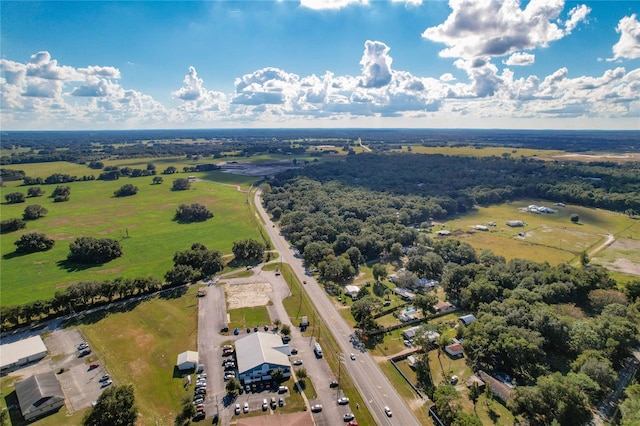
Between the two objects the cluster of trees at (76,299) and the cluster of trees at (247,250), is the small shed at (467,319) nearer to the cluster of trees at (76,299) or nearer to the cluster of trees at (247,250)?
the cluster of trees at (247,250)

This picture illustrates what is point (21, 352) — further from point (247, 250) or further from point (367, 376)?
point (367, 376)

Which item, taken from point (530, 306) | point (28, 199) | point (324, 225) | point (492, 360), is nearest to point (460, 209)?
point (324, 225)

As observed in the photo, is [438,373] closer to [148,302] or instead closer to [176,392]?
[176,392]

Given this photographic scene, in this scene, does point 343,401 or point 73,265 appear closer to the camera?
point 343,401

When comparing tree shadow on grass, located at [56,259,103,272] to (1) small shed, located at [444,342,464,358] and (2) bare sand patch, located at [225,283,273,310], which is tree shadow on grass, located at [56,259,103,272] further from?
(1) small shed, located at [444,342,464,358]

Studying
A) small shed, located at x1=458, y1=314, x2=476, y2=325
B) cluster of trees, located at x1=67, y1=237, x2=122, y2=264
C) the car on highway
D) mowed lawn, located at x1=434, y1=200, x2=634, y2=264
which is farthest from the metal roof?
mowed lawn, located at x1=434, y1=200, x2=634, y2=264

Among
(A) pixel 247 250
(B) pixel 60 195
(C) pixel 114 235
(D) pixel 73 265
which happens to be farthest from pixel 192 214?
(B) pixel 60 195
